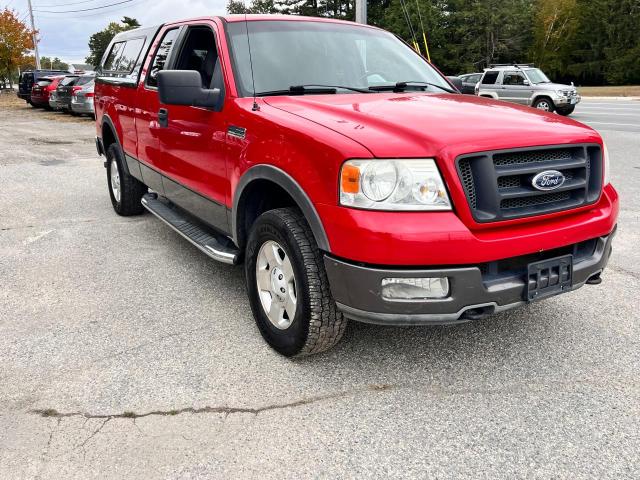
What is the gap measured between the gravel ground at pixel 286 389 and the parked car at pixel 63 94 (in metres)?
18.8

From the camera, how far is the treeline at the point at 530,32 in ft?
188

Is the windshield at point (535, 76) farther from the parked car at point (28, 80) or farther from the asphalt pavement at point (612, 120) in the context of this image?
the parked car at point (28, 80)

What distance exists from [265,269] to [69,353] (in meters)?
1.24

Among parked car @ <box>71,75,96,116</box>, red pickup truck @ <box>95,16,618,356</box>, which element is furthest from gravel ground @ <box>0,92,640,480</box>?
parked car @ <box>71,75,96,116</box>

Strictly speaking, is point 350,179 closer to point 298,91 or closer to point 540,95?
point 298,91

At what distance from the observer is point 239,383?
2.98 m

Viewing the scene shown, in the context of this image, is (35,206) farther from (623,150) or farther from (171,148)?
(623,150)

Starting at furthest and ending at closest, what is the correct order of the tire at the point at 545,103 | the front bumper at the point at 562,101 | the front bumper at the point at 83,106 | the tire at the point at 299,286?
the tire at the point at 545,103, the front bumper at the point at 562,101, the front bumper at the point at 83,106, the tire at the point at 299,286

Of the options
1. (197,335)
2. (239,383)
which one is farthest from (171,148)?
(239,383)

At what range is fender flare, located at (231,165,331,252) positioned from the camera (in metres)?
2.73

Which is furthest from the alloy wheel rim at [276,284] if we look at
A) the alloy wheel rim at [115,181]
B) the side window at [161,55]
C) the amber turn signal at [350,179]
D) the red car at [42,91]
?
the red car at [42,91]

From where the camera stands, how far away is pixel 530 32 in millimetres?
60500

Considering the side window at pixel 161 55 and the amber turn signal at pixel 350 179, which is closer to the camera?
the amber turn signal at pixel 350 179

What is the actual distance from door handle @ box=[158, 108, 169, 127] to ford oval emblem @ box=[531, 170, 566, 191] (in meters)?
2.81
